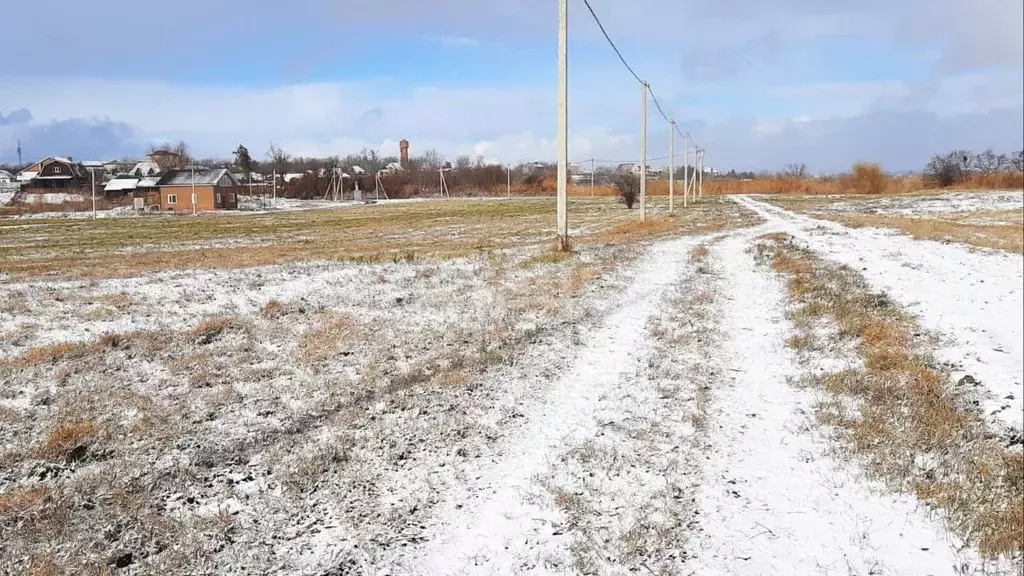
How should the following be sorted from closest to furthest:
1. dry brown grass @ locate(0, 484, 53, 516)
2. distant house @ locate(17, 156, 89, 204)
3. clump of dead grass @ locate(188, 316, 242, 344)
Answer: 1. dry brown grass @ locate(0, 484, 53, 516)
2. clump of dead grass @ locate(188, 316, 242, 344)
3. distant house @ locate(17, 156, 89, 204)

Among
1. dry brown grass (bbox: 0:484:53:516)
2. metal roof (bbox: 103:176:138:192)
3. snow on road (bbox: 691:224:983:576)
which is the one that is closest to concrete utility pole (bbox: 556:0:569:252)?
snow on road (bbox: 691:224:983:576)

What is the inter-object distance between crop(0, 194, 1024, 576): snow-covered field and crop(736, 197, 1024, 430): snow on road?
2 centimetres

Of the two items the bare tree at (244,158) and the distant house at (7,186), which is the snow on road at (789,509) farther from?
the bare tree at (244,158)

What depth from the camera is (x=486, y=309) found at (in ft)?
33.2

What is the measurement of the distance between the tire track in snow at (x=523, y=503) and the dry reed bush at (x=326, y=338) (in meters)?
2.87

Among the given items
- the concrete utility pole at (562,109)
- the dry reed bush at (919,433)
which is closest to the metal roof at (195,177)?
the concrete utility pole at (562,109)

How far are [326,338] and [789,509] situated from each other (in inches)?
237

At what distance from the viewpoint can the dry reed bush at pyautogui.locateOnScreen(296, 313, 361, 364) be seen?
7.59 meters

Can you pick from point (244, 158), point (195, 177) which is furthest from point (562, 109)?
point (244, 158)

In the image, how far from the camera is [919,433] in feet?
15.5

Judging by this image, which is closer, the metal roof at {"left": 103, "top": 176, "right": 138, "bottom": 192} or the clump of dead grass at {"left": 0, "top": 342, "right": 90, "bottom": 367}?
the clump of dead grass at {"left": 0, "top": 342, "right": 90, "bottom": 367}

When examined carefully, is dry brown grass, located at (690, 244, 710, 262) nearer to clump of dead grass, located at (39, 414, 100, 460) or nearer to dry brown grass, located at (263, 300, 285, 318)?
dry brown grass, located at (263, 300, 285, 318)

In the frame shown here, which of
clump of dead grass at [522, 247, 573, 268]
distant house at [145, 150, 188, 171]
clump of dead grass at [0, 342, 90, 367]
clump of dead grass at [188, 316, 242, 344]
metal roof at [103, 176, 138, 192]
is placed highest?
distant house at [145, 150, 188, 171]

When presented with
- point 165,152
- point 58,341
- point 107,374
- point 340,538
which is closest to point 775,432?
point 340,538
